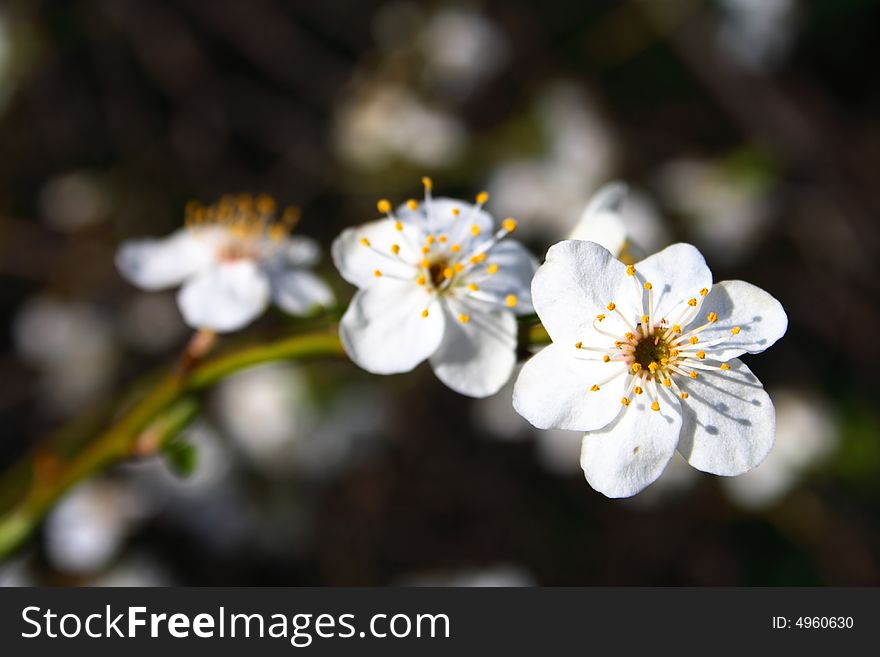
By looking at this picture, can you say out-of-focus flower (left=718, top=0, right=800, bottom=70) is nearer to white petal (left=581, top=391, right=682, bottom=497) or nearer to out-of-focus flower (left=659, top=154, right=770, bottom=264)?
out-of-focus flower (left=659, top=154, right=770, bottom=264)

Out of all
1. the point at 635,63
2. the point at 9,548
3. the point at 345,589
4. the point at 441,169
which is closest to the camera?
the point at 9,548

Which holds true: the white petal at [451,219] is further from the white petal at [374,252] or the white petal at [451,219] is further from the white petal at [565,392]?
the white petal at [565,392]

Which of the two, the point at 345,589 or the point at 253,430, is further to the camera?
the point at 253,430

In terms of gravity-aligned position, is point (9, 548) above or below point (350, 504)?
below

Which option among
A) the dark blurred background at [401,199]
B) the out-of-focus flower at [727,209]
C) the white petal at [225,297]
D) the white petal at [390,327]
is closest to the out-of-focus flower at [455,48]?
the dark blurred background at [401,199]

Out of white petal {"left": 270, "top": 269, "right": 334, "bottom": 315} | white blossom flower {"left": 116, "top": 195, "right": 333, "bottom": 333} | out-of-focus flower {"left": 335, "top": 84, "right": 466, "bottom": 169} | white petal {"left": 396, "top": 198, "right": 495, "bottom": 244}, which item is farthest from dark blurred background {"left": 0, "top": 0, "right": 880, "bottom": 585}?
white petal {"left": 396, "top": 198, "right": 495, "bottom": 244}

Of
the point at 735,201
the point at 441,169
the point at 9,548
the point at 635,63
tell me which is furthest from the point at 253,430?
the point at 635,63

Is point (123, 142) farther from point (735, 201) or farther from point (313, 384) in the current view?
point (735, 201)
